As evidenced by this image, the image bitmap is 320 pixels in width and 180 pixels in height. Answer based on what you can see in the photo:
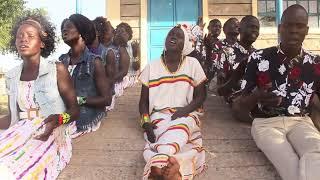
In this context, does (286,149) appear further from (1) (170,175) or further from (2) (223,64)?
(2) (223,64)

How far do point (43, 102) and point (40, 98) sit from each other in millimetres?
38

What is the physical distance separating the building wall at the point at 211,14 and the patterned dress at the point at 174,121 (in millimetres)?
6139

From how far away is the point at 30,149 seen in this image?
2850mm

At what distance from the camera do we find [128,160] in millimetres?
3529

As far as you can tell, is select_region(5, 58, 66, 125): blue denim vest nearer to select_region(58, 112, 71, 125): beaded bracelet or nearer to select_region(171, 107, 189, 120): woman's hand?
select_region(58, 112, 71, 125): beaded bracelet

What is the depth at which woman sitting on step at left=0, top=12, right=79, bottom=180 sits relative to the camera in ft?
9.91

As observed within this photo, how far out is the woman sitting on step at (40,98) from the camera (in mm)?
3020

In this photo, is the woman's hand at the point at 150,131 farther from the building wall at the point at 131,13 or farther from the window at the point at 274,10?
the window at the point at 274,10

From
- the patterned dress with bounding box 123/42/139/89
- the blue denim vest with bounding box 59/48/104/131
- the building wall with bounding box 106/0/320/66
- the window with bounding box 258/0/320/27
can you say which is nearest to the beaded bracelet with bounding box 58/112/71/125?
the blue denim vest with bounding box 59/48/104/131

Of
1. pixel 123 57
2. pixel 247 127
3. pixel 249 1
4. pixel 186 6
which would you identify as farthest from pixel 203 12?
pixel 247 127

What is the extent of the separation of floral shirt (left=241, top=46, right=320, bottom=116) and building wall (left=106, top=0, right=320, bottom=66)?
645cm

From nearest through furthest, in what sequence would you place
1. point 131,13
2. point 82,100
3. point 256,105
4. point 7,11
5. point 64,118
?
point 64,118, point 256,105, point 82,100, point 131,13, point 7,11

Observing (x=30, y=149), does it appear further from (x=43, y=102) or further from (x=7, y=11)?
(x=7, y=11)

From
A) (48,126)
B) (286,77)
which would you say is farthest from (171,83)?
(48,126)
